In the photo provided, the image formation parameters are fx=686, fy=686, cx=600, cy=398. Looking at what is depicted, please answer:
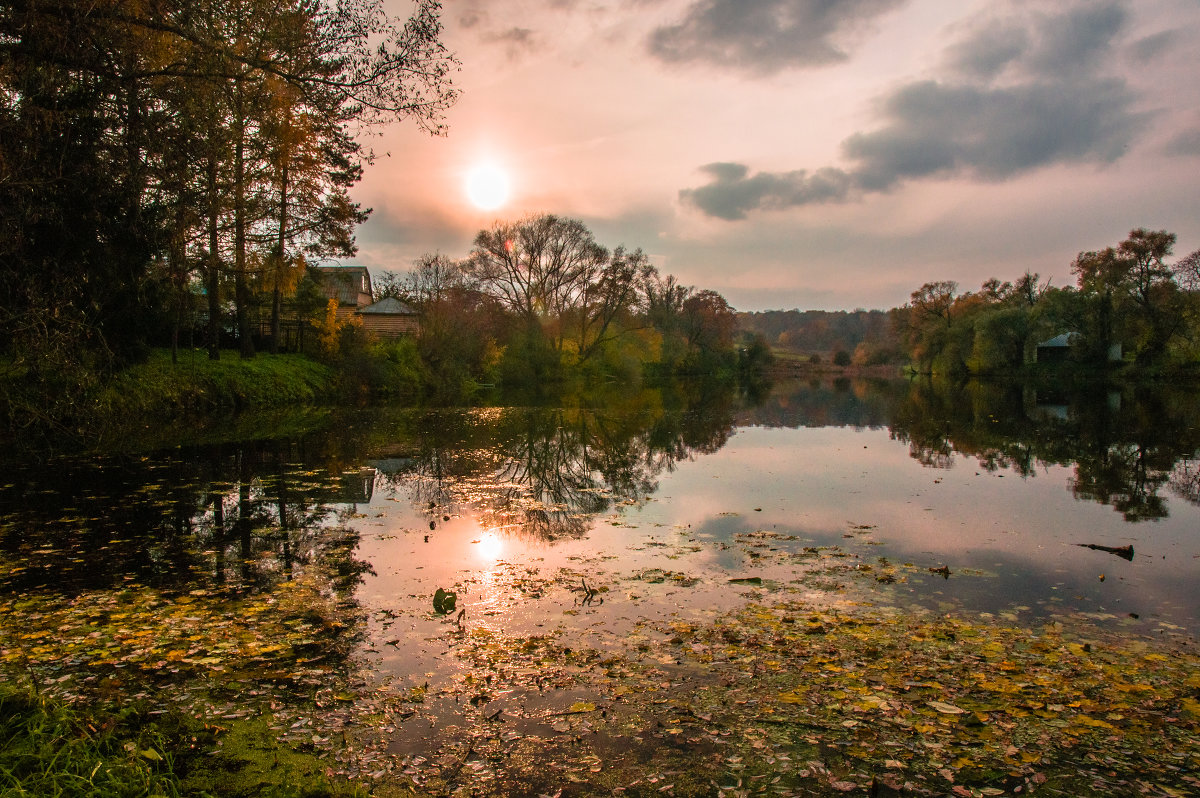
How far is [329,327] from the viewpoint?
1371 inches

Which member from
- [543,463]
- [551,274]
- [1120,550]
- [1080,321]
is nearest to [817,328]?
[1080,321]

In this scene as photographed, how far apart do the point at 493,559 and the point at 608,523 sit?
2.30 metres

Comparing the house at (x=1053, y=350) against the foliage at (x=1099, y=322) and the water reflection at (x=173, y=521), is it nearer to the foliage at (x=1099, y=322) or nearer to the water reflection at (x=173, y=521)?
the foliage at (x=1099, y=322)

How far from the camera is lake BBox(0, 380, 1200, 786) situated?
4.80 metres

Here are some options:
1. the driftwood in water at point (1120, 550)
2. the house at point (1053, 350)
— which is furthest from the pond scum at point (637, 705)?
the house at point (1053, 350)

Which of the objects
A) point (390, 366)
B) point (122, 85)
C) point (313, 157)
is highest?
point (313, 157)

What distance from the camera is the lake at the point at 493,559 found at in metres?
4.80

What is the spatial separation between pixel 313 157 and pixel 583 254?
31650 mm

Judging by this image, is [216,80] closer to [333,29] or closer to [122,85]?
[122,85]

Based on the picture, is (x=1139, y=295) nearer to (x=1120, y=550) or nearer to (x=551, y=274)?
(x=551, y=274)

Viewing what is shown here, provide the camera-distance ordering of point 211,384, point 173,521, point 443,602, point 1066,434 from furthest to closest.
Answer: point 211,384 → point 1066,434 → point 173,521 → point 443,602

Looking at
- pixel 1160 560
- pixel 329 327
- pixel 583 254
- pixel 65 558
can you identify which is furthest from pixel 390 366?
pixel 1160 560

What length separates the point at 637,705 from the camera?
441 centimetres

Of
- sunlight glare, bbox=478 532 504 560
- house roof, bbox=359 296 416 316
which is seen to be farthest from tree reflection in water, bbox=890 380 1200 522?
house roof, bbox=359 296 416 316
